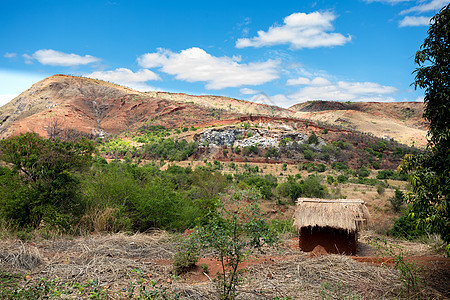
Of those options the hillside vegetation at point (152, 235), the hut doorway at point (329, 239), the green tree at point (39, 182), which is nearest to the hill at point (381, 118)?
the hillside vegetation at point (152, 235)

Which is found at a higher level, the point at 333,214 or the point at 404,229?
the point at 333,214

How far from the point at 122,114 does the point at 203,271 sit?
60.8 metres

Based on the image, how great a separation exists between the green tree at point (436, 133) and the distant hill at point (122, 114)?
46.8 meters

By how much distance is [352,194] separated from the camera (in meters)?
20.5

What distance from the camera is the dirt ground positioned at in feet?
16.5

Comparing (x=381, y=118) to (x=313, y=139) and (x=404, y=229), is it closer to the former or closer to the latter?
(x=313, y=139)

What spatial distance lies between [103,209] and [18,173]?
2838 mm

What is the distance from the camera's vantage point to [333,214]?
8.06m

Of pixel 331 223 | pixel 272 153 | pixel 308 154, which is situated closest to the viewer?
pixel 331 223

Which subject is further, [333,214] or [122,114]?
[122,114]

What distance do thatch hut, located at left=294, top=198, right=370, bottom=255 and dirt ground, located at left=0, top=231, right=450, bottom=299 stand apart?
1.04 meters

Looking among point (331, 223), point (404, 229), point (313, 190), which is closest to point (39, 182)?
point (331, 223)

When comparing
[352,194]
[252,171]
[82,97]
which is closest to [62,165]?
[352,194]

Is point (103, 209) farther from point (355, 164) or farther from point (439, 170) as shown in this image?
point (355, 164)
